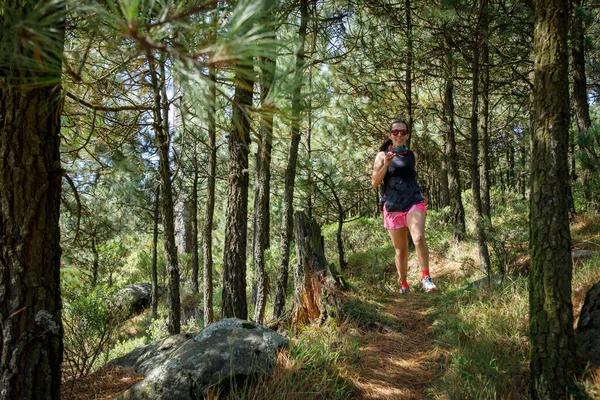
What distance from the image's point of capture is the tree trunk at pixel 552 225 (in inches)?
87.1

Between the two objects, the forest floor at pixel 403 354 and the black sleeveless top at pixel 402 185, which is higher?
the black sleeveless top at pixel 402 185

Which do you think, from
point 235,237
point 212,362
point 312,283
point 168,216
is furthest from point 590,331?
point 168,216

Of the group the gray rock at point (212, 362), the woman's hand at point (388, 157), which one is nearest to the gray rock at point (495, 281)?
the woman's hand at point (388, 157)

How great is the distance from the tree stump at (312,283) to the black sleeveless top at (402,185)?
97 cm

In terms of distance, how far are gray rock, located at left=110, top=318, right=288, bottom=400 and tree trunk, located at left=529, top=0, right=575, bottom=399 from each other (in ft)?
5.78

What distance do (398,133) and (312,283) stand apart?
76.2 inches

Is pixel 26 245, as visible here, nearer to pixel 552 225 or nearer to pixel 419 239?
pixel 552 225

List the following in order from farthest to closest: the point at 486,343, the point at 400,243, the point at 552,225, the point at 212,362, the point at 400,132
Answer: the point at 400,243
the point at 400,132
the point at 486,343
the point at 212,362
the point at 552,225

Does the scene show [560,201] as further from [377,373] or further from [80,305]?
[80,305]

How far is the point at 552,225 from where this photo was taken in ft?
7.33

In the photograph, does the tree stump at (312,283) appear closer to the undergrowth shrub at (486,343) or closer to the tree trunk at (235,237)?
the tree trunk at (235,237)

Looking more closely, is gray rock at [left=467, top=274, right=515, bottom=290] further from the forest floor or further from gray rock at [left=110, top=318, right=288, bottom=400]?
gray rock at [left=110, top=318, right=288, bottom=400]

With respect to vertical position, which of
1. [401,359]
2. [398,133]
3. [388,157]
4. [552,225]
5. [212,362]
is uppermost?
[398,133]

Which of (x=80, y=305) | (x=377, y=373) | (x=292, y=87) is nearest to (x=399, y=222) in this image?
(x=377, y=373)
